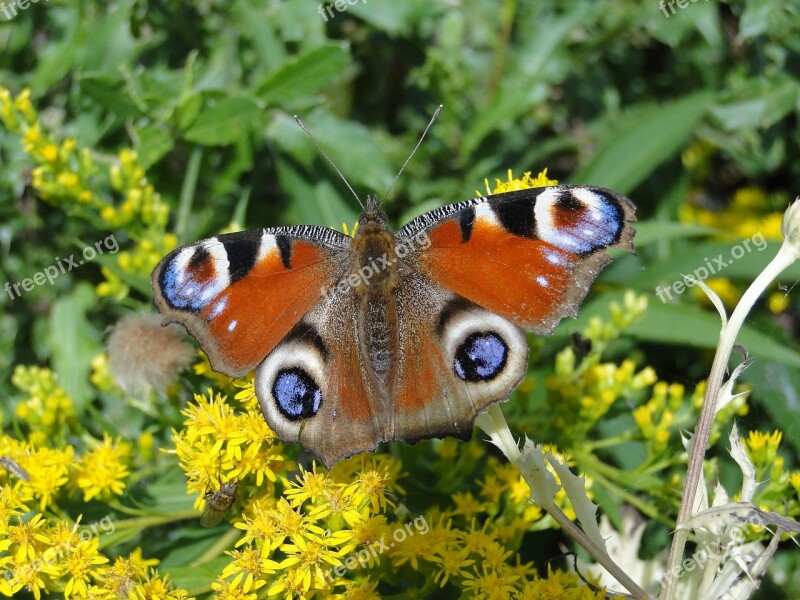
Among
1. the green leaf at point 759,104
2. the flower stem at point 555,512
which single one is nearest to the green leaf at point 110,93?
the flower stem at point 555,512

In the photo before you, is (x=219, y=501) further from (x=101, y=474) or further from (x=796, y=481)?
(x=796, y=481)

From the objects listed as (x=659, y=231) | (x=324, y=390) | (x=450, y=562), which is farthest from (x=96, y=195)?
(x=659, y=231)

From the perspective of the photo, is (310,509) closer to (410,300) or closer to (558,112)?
(410,300)

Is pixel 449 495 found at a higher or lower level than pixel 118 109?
lower

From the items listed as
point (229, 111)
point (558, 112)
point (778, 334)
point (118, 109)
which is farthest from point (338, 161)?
point (778, 334)

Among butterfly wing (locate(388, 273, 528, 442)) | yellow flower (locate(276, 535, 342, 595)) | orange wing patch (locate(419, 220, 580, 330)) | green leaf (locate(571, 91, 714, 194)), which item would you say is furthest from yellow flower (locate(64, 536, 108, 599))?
green leaf (locate(571, 91, 714, 194))

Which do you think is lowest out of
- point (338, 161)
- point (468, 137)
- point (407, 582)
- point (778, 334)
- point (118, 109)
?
point (778, 334)

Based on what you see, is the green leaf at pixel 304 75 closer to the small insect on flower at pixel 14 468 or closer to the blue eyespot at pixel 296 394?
the blue eyespot at pixel 296 394
